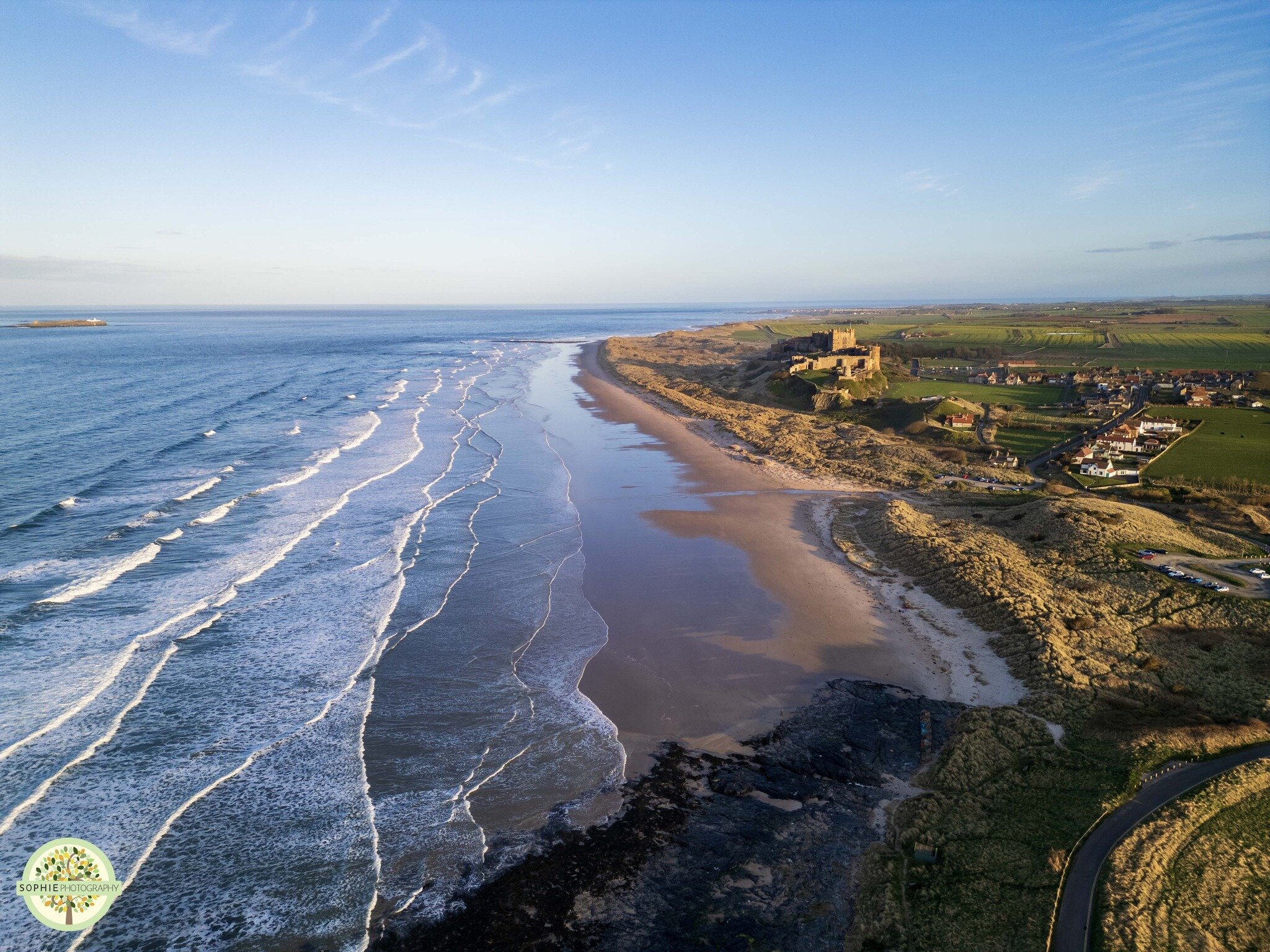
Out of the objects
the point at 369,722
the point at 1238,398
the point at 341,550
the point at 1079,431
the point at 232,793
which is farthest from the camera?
the point at 1238,398

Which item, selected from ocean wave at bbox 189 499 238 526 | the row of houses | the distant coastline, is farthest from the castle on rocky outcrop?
the distant coastline

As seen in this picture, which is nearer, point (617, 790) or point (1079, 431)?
point (617, 790)

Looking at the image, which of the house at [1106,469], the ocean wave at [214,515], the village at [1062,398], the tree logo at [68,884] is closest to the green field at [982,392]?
the village at [1062,398]

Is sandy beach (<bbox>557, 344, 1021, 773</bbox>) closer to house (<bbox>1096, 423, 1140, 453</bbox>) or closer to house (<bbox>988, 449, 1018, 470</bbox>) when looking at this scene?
house (<bbox>988, 449, 1018, 470</bbox>)

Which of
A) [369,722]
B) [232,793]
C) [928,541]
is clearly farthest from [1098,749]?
[232,793]

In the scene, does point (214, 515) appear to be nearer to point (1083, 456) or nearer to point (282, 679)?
point (282, 679)

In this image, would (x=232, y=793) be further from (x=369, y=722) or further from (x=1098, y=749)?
(x=1098, y=749)
